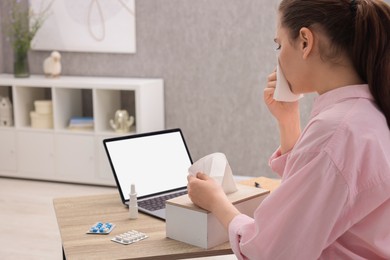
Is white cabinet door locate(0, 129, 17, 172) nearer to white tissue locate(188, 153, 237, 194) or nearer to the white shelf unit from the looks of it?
the white shelf unit

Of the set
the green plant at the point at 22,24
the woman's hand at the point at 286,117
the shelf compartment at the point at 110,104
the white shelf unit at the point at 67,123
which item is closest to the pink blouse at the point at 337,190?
the woman's hand at the point at 286,117

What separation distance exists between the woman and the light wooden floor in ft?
6.51

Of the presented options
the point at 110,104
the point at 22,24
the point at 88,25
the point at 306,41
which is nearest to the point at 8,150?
the point at 110,104

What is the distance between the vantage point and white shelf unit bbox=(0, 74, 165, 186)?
4.42 meters

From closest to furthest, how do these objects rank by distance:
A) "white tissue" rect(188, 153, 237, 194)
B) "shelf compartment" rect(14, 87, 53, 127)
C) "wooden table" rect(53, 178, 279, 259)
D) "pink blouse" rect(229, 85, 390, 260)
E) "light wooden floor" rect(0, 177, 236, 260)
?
1. "pink blouse" rect(229, 85, 390, 260)
2. "wooden table" rect(53, 178, 279, 259)
3. "white tissue" rect(188, 153, 237, 194)
4. "light wooden floor" rect(0, 177, 236, 260)
5. "shelf compartment" rect(14, 87, 53, 127)

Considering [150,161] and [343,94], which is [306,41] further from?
[150,161]

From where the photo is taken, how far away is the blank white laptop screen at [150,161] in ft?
6.45

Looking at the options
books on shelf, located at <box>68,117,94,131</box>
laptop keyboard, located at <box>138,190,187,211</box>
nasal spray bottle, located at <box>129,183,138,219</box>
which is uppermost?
nasal spray bottle, located at <box>129,183,138,219</box>

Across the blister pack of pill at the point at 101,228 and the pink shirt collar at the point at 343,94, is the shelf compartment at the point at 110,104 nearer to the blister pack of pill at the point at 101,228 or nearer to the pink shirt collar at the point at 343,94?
the blister pack of pill at the point at 101,228

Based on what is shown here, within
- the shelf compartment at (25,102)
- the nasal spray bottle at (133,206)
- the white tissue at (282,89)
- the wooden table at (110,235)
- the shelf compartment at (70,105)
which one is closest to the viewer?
the white tissue at (282,89)

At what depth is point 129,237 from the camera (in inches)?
63.8

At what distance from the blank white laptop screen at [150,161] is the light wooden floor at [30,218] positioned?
3.91 feet

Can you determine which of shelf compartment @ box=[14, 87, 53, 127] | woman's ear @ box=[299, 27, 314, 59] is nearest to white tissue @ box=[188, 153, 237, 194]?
woman's ear @ box=[299, 27, 314, 59]

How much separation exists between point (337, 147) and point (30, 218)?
9.88 feet
